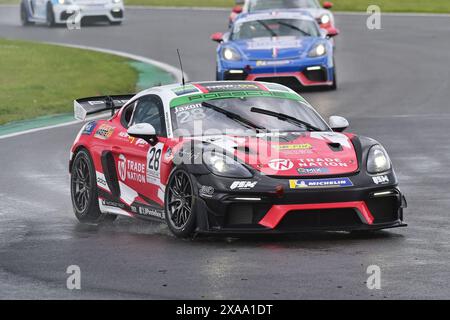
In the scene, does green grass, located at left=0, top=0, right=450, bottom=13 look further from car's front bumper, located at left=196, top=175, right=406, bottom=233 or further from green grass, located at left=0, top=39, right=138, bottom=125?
car's front bumper, located at left=196, top=175, right=406, bottom=233

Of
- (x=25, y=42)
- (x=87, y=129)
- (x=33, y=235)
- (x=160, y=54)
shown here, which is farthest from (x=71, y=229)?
(x=25, y=42)

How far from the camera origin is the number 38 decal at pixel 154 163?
1192 cm

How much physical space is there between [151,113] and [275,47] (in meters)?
11.2

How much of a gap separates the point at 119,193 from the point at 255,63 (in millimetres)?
11213

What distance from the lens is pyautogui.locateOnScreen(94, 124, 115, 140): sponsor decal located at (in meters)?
13.1

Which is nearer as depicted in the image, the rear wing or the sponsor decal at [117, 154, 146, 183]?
the sponsor decal at [117, 154, 146, 183]

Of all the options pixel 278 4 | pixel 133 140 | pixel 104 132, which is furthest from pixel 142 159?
pixel 278 4

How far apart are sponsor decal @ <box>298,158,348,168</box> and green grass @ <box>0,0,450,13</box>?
1207 inches

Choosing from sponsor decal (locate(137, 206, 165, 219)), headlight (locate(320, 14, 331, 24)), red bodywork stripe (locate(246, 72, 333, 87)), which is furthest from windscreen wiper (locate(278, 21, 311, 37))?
sponsor decal (locate(137, 206, 165, 219))

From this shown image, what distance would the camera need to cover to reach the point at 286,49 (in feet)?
78.3

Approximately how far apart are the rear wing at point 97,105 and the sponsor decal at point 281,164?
330 centimetres

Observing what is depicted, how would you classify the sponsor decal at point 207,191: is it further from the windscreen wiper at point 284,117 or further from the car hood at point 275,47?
the car hood at point 275,47

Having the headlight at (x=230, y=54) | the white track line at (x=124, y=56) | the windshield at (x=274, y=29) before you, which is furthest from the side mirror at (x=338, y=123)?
the windshield at (x=274, y=29)
